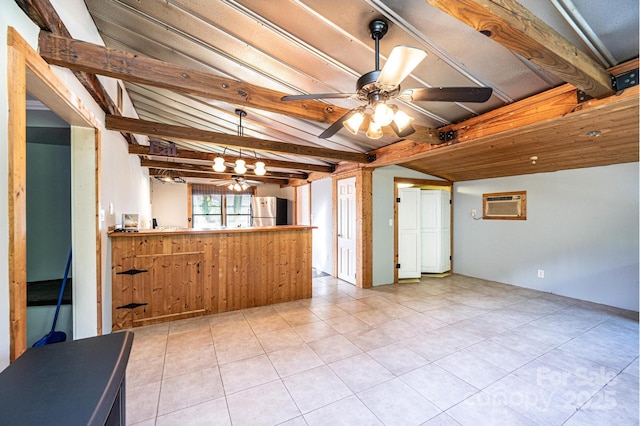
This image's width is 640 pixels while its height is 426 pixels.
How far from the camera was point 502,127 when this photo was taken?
2.57m

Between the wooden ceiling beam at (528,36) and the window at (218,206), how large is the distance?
25.1 ft

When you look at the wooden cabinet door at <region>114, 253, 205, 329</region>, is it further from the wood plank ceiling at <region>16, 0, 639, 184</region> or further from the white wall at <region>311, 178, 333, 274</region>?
the white wall at <region>311, 178, 333, 274</region>

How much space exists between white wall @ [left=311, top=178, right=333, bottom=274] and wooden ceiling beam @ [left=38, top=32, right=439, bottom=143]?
12.0 feet

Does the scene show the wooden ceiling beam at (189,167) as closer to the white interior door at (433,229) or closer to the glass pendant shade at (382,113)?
the white interior door at (433,229)

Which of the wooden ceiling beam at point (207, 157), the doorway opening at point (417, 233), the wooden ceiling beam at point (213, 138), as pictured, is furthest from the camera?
the doorway opening at point (417, 233)

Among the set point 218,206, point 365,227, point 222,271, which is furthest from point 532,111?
point 218,206

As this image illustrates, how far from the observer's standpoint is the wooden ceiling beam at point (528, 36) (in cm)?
116

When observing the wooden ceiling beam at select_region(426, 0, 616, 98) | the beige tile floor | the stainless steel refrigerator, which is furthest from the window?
the wooden ceiling beam at select_region(426, 0, 616, 98)

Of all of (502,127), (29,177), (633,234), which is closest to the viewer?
(502,127)

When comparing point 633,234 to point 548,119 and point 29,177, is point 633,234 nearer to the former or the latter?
point 548,119

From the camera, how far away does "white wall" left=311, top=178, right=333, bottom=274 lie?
5.94 m

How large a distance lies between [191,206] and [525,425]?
8.41 metres

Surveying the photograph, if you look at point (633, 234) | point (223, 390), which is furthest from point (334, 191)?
point (633, 234)

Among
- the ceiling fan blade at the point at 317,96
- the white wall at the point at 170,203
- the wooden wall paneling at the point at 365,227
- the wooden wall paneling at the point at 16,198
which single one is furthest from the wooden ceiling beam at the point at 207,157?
the white wall at the point at 170,203
